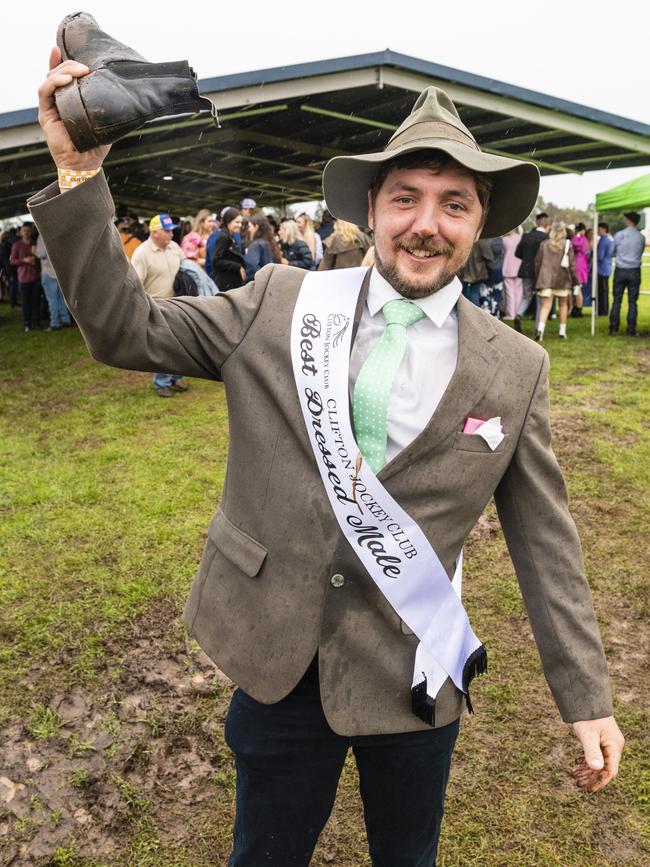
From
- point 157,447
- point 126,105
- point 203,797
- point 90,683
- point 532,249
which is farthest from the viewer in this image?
point 532,249

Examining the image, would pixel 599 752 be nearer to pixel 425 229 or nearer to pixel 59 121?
pixel 425 229

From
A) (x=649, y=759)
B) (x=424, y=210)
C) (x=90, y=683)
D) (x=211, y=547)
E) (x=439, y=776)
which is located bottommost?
(x=649, y=759)

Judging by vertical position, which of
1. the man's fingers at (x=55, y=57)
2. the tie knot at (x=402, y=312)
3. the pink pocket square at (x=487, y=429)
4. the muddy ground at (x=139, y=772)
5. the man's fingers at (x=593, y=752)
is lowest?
the muddy ground at (x=139, y=772)

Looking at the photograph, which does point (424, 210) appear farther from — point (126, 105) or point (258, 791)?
point (258, 791)

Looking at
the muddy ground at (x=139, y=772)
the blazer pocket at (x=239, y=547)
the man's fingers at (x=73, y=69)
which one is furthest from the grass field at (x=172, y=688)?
the man's fingers at (x=73, y=69)

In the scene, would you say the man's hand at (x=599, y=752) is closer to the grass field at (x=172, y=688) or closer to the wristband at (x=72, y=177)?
the grass field at (x=172, y=688)

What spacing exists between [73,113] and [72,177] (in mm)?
123

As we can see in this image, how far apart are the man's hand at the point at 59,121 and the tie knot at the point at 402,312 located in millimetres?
674

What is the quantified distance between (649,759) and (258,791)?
6.92 feet

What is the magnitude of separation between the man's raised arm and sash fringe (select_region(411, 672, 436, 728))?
0.85m

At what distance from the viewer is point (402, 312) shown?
167cm

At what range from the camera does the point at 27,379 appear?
988 cm

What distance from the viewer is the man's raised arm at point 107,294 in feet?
4.42

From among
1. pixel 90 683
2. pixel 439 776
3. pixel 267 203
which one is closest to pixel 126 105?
pixel 439 776
